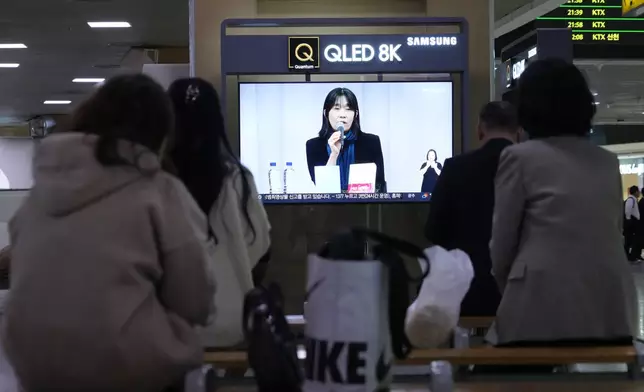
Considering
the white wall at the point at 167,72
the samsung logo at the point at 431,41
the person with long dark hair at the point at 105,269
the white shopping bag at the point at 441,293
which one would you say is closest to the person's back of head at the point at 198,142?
the white shopping bag at the point at 441,293

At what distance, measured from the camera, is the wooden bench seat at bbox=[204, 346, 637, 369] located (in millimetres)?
2227

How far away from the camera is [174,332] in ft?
6.08

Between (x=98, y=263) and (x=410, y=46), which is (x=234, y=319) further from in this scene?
(x=410, y=46)

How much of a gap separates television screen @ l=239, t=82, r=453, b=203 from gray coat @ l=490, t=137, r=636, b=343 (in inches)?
131

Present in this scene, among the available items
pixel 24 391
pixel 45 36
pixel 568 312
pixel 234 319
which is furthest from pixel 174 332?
pixel 45 36

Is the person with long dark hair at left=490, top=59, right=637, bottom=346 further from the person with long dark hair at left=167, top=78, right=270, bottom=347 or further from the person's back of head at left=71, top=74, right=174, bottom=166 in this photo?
the person's back of head at left=71, top=74, right=174, bottom=166

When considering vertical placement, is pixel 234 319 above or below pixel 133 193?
below

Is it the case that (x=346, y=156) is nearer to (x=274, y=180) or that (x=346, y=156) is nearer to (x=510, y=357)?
(x=274, y=180)

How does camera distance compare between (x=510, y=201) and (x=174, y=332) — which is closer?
(x=174, y=332)

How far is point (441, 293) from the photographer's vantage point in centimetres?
248

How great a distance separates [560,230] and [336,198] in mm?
3379

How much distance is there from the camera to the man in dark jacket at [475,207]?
11.4ft

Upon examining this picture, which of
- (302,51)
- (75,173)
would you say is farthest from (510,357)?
(302,51)

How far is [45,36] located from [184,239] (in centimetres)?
1163
